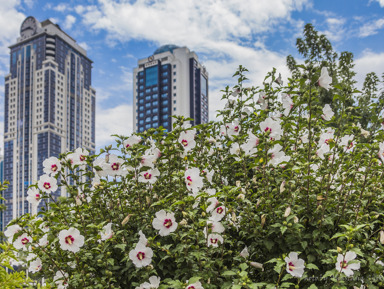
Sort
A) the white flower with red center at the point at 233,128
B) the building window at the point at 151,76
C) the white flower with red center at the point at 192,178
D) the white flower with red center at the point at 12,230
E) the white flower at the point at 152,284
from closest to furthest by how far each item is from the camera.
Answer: the white flower at the point at 152,284, the white flower with red center at the point at 192,178, the white flower with red center at the point at 12,230, the white flower with red center at the point at 233,128, the building window at the point at 151,76

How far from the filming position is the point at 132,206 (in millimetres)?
2641

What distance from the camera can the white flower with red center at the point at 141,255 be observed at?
1.98 meters

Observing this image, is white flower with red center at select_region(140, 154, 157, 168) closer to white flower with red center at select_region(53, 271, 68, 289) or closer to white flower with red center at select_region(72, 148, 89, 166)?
white flower with red center at select_region(72, 148, 89, 166)

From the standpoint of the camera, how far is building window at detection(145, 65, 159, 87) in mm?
63094

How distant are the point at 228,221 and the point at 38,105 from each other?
70862mm

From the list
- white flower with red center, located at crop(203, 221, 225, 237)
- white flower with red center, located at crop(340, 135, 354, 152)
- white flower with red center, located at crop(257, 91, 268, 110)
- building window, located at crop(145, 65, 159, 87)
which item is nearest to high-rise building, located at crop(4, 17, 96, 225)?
building window, located at crop(145, 65, 159, 87)

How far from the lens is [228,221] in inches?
85.2

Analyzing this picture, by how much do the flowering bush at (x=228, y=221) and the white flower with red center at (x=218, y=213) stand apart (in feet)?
0.03

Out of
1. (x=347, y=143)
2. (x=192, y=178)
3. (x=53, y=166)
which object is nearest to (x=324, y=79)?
(x=347, y=143)

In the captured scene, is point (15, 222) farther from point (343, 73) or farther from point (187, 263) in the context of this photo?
point (343, 73)

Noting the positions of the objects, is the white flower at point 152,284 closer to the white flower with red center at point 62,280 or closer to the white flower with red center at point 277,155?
the white flower with red center at point 62,280

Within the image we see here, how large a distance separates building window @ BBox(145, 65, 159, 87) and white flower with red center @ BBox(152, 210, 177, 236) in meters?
62.2

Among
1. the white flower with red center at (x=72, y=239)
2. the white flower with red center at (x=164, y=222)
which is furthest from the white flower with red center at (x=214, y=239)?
the white flower with red center at (x=72, y=239)

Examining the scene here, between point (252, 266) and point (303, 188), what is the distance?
56 centimetres
